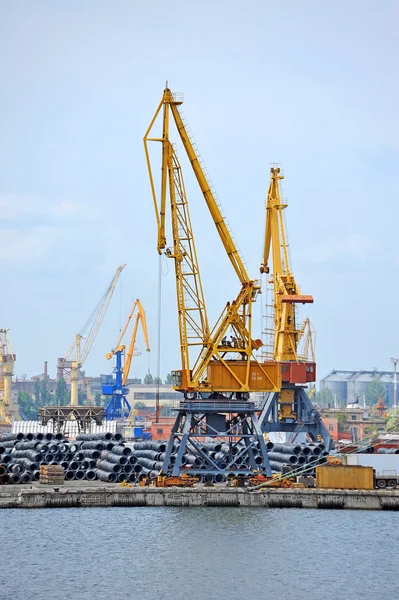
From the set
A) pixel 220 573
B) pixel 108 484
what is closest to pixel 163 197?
pixel 108 484

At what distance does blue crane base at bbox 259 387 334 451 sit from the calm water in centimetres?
3175

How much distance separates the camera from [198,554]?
5106cm

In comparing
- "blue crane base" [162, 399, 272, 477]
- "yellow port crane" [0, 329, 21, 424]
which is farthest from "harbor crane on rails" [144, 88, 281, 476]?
"yellow port crane" [0, 329, 21, 424]

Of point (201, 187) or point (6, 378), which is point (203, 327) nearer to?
point (201, 187)

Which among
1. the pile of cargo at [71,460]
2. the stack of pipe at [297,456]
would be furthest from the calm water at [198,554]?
the stack of pipe at [297,456]

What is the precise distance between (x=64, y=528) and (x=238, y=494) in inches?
401

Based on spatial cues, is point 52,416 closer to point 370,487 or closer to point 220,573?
point 370,487

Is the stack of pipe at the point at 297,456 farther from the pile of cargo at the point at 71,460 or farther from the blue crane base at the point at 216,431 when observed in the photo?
the pile of cargo at the point at 71,460

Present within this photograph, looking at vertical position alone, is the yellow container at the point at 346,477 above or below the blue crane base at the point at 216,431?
below

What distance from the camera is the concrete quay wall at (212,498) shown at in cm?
6347

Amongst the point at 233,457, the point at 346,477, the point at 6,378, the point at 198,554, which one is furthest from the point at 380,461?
the point at 6,378

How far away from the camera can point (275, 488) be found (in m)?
66.2

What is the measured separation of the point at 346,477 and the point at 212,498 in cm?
791

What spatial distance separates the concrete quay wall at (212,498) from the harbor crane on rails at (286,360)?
1183 inches
